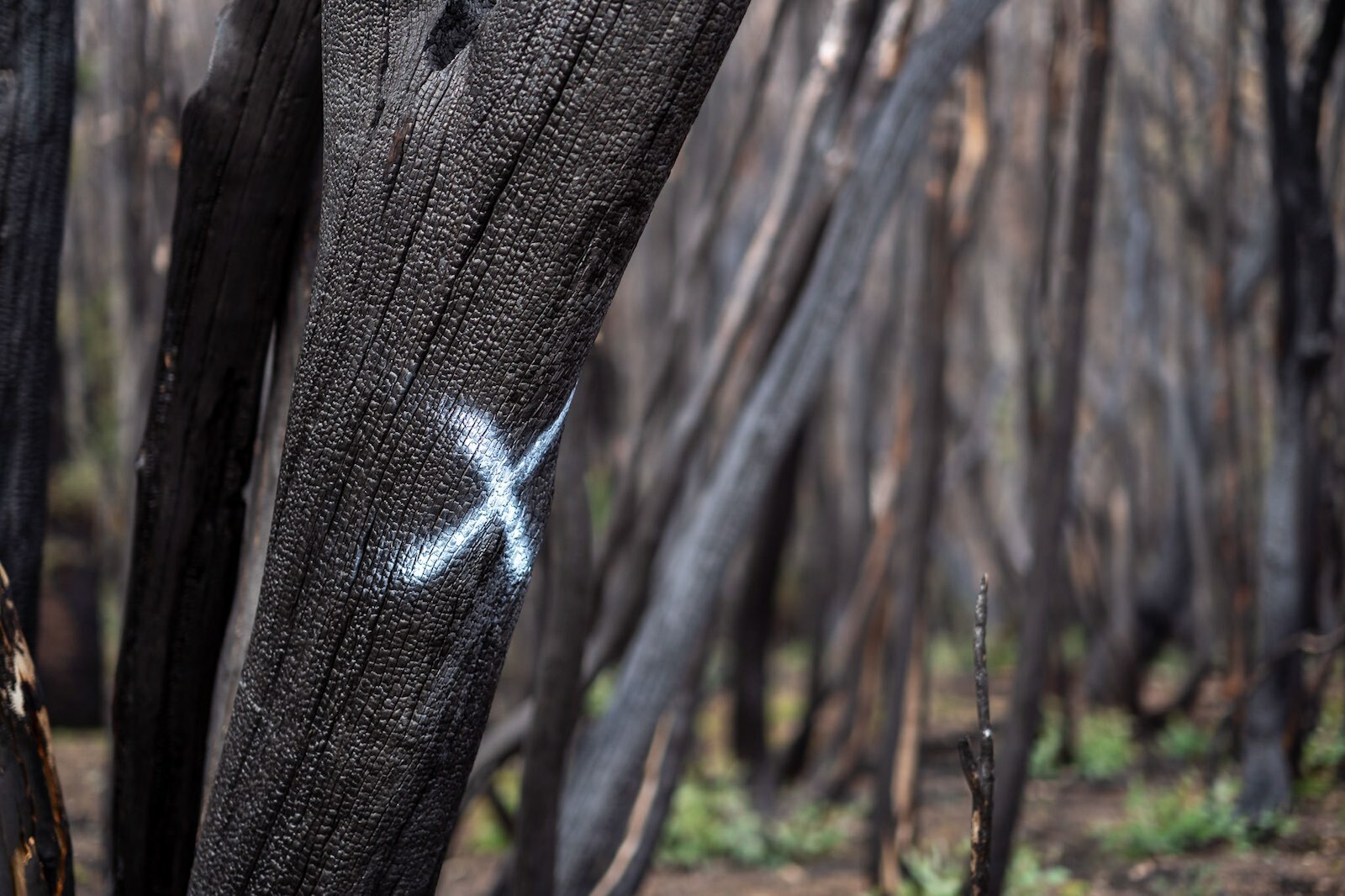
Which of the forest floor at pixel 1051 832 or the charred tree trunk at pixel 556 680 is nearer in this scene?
the charred tree trunk at pixel 556 680

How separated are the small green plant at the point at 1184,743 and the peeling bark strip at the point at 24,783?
4493mm

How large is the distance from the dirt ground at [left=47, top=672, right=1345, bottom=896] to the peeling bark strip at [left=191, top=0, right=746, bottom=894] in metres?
1.98

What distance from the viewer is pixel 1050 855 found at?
12.2 feet

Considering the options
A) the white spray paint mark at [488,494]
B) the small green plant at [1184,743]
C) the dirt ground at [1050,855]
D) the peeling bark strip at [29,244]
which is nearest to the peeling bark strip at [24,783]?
the peeling bark strip at [29,244]

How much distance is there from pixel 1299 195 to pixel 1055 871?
1.93 m

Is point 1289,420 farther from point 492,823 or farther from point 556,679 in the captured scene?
point 492,823

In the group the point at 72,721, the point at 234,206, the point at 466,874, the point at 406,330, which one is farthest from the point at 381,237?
the point at 72,721

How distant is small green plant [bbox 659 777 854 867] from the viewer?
435cm

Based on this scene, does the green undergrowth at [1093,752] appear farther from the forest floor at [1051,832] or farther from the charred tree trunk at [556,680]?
the charred tree trunk at [556,680]

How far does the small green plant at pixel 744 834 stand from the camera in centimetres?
435

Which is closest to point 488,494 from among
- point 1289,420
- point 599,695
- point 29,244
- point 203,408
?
point 203,408

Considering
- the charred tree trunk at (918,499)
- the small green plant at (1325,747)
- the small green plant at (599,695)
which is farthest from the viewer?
the small green plant at (599,695)

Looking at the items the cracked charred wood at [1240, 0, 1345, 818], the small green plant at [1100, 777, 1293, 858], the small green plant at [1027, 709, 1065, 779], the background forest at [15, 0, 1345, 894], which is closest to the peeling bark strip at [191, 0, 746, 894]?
the background forest at [15, 0, 1345, 894]

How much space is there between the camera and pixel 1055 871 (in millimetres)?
3150
